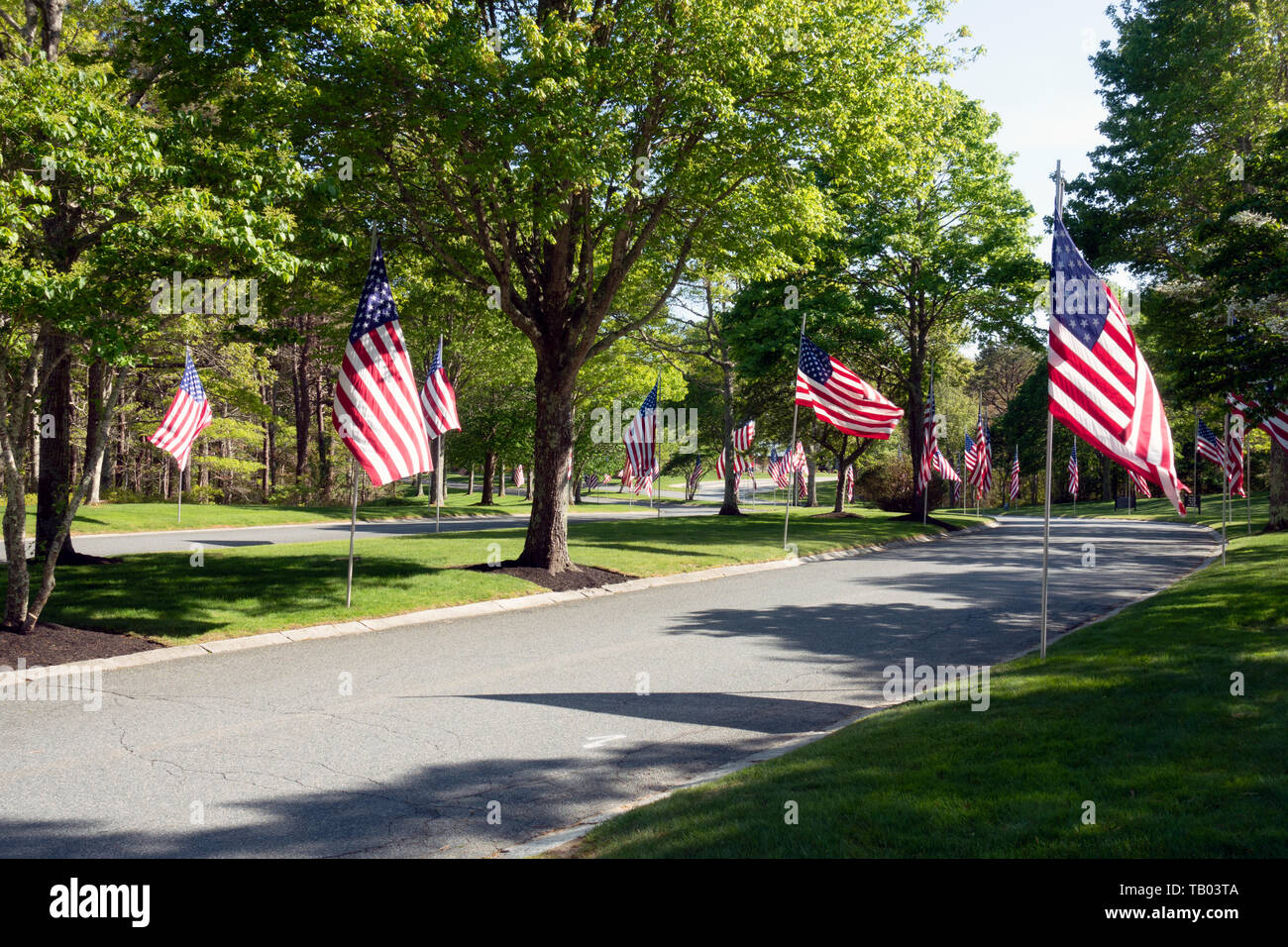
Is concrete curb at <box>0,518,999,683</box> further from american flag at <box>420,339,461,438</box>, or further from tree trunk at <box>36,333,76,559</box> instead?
tree trunk at <box>36,333,76,559</box>

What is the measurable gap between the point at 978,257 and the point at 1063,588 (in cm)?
1827

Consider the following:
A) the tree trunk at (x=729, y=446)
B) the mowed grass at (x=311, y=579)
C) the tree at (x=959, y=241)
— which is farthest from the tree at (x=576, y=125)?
the tree trunk at (x=729, y=446)

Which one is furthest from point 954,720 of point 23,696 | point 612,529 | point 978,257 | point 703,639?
point 978,257

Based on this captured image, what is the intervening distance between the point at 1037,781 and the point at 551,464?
41.1 ft

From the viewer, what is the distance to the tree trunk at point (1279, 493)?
2661 cm

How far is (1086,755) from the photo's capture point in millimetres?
5605

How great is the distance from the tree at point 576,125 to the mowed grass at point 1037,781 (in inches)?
369

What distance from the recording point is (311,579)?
1463cm

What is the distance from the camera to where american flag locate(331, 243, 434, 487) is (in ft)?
39.2

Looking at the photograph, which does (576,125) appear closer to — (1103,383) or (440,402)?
(1103,383)

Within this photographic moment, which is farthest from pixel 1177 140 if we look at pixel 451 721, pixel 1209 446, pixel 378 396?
pixel 451 721

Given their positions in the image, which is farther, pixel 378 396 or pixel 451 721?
pixel 378 396

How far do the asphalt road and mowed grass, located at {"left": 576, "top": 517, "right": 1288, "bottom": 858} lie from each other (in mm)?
1010

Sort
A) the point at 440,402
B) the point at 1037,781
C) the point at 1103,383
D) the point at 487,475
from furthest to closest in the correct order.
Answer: the point at 487,475 → the point at 440,402 → the point at 1103,383 → the point at 1037,781
